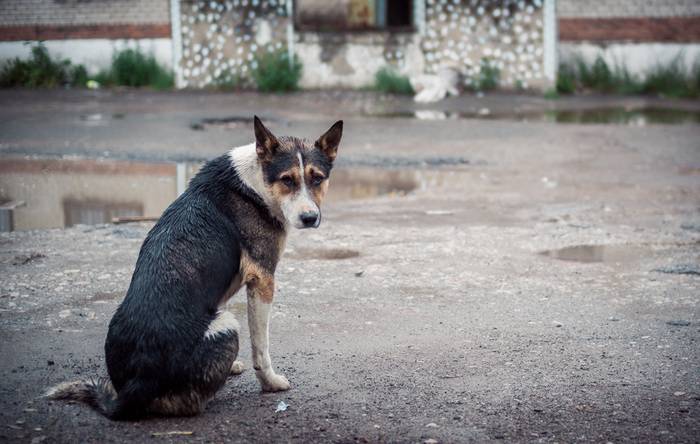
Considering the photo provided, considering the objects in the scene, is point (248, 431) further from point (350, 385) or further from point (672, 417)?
point (672, 417)

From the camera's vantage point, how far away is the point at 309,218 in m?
4.38

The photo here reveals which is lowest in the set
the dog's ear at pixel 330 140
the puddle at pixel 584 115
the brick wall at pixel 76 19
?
the puddle at pixel 584 115

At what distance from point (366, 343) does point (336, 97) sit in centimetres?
1212

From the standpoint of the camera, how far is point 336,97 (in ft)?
56.1

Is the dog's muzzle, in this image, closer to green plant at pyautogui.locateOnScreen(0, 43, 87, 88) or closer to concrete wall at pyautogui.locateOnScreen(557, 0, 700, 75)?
concrete wall at pyautogui.locateOnScreen(557, 0, 700, 75)

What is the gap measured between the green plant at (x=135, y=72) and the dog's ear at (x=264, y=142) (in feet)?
46.2

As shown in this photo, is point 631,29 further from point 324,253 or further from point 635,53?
point 324,253

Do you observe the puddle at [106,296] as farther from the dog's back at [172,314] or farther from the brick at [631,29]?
the brick at [631,29]

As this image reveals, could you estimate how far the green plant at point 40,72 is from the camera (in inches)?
707

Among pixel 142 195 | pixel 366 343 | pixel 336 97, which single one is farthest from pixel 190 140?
pixel 366 343

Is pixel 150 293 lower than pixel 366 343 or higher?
higher

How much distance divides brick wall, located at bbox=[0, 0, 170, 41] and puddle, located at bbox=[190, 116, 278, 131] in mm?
5154

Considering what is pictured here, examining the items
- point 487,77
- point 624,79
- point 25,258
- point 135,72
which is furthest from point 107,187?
point 624,79

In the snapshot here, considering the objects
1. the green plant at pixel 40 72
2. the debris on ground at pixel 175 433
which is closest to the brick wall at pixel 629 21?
the green plant at pixel 40 72
